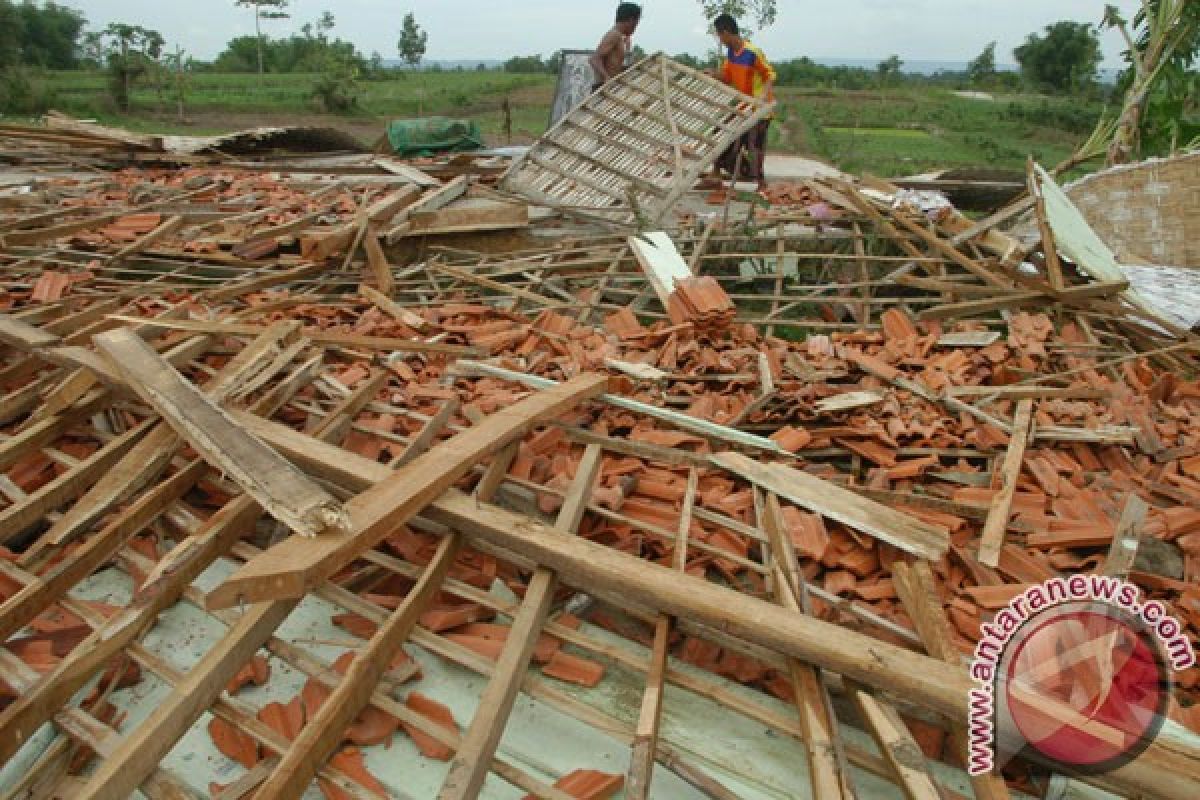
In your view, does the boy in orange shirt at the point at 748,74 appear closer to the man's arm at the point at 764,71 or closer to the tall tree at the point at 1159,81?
the man's arm at the point at 764,71

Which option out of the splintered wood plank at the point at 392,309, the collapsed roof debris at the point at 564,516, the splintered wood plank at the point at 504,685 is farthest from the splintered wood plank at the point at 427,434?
the splintered wood plank at the point at 392,309

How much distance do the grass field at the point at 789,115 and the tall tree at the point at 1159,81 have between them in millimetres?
6309

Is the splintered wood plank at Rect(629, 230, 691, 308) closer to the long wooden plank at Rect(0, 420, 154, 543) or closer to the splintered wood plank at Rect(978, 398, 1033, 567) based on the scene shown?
the splintered wood plank at Rect(978, 398, 1033, 567)

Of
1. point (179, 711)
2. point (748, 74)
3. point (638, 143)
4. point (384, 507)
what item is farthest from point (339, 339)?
point (748, 74)

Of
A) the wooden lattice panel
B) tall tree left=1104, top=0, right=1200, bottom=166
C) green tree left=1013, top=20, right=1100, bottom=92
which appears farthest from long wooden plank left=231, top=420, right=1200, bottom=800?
Answer: green tree left=1013, top=20, right=1100, bottom=92

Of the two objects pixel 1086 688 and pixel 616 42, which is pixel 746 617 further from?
pixel 616 42

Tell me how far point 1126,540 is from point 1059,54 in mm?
48660

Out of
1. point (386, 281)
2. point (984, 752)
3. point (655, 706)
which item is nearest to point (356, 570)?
point (655, 706)

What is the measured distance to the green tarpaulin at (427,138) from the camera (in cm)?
1133

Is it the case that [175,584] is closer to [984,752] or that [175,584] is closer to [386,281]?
[984,752]

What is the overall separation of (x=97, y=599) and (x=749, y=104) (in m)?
6.84

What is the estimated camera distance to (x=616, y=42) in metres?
8.83

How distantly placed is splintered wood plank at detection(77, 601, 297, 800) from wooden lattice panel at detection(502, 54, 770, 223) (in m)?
4.82

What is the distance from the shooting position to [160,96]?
842 inches
